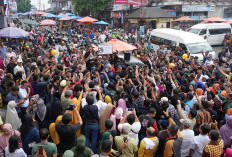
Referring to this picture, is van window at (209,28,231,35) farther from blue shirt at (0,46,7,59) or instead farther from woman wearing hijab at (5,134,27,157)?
woman wearing hijab at (5,134,27,157)

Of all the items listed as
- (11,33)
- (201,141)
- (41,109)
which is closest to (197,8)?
(11,33)

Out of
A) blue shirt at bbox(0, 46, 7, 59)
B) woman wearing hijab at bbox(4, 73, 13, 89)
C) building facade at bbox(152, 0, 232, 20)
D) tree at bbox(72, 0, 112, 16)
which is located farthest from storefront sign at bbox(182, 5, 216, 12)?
woman wearing hijab at bbox(4, 73, 13, 89)

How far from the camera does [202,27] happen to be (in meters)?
20.0

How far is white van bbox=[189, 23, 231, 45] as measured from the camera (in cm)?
1986

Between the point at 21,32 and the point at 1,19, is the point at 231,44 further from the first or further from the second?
the point at 1,19

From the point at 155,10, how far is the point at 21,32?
761 inches

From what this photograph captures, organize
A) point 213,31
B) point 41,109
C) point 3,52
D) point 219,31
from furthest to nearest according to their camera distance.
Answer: point 219,31, point 213,31, point 3,52, point 41,109

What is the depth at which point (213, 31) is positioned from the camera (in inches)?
788

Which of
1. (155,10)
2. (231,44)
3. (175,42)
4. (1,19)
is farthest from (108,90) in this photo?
(155,10)

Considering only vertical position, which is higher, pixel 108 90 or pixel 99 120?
pixel 108 90

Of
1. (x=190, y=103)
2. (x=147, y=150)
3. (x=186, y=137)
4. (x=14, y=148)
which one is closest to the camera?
(x=14, y=148)

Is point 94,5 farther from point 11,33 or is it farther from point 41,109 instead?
point 41,109

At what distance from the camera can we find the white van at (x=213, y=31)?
19.9m

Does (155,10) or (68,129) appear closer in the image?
(68,129)
